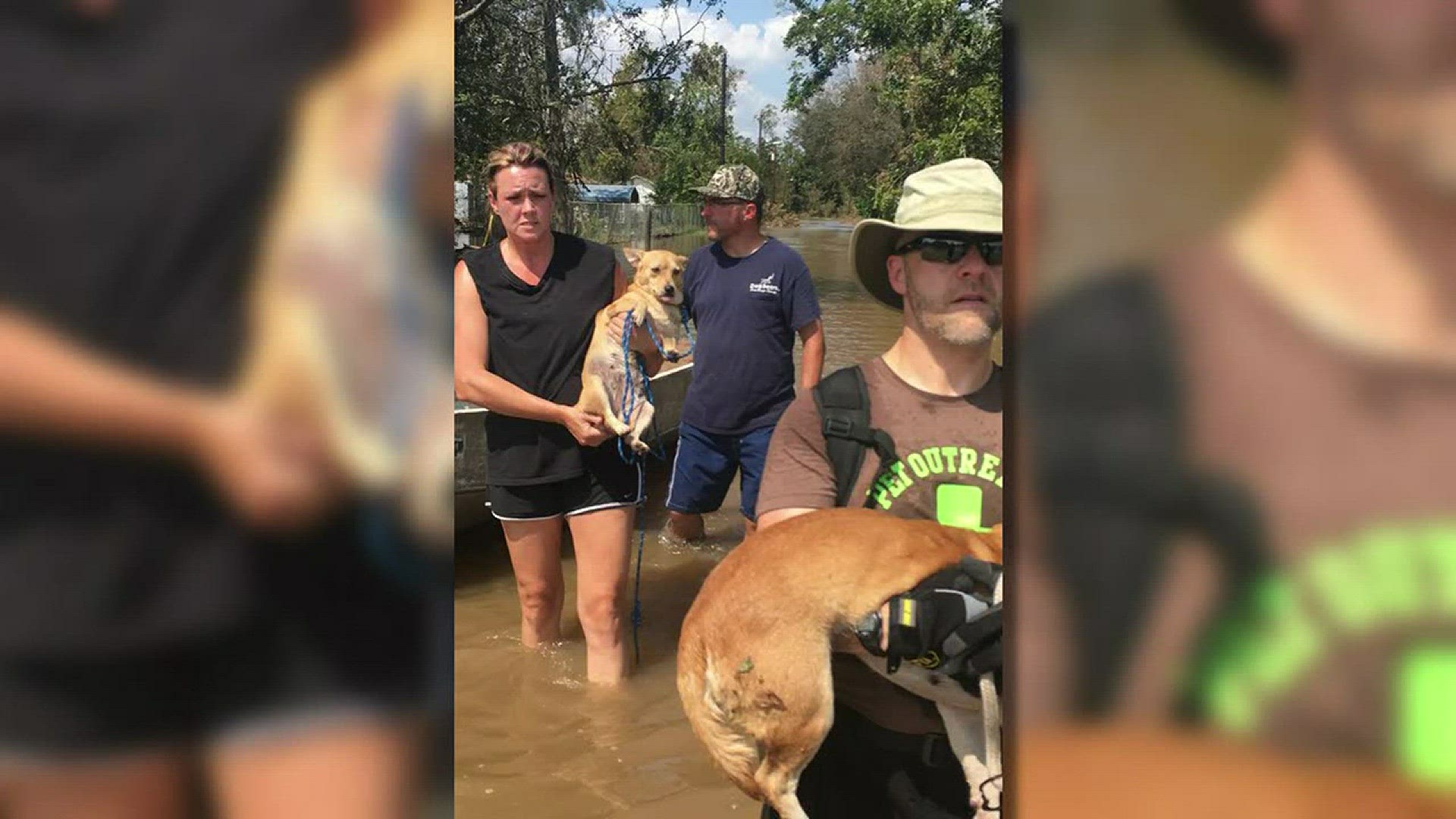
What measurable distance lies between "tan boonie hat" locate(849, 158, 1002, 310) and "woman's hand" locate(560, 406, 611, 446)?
5.46 feet

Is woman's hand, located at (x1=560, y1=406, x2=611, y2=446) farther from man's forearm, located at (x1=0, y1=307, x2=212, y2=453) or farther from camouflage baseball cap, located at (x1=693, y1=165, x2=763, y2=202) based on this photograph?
man's forearm, located at (x1=0, y1=307, x2=212, y2=453)

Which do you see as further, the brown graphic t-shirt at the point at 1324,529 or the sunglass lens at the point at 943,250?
the sunglass lens at the point at 943,250

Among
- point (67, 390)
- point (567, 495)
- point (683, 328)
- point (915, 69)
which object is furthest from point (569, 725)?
point (915, 69)

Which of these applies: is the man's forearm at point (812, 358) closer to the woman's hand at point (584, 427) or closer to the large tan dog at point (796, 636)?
the woman's hand at point (584, 427)

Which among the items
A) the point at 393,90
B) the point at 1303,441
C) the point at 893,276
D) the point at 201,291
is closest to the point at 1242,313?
the point at 1303,441

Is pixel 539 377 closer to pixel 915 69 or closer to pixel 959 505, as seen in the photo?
pixel 959 505

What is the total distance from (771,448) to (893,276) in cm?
49

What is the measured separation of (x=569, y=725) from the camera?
436cm

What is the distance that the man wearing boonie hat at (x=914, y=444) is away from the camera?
6.48 ft

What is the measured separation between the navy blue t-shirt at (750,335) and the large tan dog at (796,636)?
3.10 m


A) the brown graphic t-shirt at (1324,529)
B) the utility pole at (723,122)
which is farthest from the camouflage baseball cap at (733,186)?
the utility pole at (723,122)

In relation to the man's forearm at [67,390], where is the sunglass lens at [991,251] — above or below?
above

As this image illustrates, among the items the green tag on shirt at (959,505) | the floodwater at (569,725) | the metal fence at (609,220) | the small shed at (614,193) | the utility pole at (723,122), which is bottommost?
the floodwater at (569,725)

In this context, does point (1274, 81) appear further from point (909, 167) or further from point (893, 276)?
point (909, 167)
